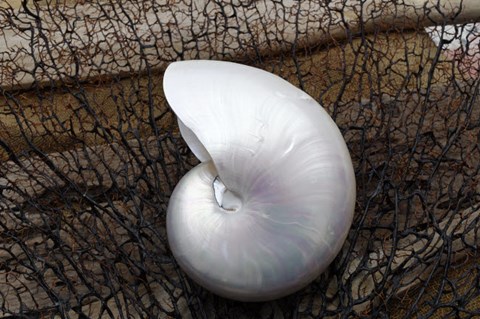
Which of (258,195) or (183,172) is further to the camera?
(183,172)

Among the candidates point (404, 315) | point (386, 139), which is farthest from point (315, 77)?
point (404, 315)

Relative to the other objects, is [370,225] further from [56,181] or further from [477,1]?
[477,1]

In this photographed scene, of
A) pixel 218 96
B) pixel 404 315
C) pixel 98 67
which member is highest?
pixel 98 67

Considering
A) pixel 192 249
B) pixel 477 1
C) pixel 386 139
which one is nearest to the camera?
pixel 192 249

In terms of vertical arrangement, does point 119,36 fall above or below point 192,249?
above

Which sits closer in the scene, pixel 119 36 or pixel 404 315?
pixel 404 315
